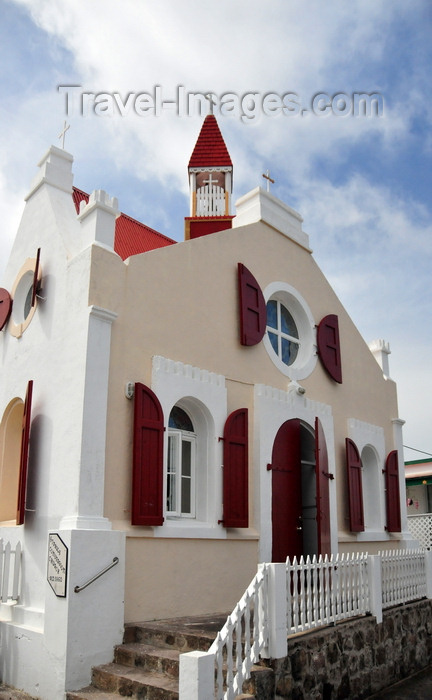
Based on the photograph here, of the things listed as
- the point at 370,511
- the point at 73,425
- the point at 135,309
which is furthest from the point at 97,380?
the point at 370,511

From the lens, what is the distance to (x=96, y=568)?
20.9ft

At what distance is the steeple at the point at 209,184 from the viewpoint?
14.4 metres

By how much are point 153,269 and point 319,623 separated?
456 centimetres

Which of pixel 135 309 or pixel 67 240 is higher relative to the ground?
pixel 67 240

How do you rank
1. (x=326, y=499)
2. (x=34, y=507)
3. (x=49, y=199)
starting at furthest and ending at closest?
(x=326, y=499)
(x=49, y=199)
(x=34, y=507)

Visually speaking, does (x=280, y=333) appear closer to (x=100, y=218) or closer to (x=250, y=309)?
(x=250, y=309)

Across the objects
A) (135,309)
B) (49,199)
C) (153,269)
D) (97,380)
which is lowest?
(97,380)

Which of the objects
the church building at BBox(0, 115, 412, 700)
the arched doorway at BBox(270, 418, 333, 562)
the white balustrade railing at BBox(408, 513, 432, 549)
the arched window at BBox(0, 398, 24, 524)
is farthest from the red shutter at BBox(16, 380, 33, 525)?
the white balustrade railing at BBox(408, 513, 432, 549)

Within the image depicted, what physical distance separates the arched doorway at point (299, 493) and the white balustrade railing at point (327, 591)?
1106 millimetres

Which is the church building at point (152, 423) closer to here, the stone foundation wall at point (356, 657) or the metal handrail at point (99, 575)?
the metal handrail at point (99, 575)

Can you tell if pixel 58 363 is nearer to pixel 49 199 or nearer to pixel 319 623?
pixel 49 199

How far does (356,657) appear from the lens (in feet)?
23.7

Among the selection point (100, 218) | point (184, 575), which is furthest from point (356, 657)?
point (100, 218)

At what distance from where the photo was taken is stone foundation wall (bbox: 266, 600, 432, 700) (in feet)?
19.8
